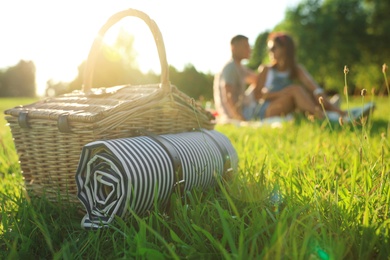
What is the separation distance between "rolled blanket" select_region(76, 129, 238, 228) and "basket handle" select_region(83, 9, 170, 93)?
0.35 m

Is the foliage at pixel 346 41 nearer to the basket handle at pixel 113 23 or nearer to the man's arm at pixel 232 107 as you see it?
the man's arm at pixel 232 107

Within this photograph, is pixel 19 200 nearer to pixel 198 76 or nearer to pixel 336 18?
pixel 198 76

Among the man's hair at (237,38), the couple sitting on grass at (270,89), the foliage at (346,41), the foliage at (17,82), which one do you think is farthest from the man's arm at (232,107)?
the foliage at (17,82)

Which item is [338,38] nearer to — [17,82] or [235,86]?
[235,86]

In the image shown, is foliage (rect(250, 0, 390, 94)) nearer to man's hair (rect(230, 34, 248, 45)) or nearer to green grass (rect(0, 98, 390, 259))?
man's hair (rect(230, 34, 248, 45))

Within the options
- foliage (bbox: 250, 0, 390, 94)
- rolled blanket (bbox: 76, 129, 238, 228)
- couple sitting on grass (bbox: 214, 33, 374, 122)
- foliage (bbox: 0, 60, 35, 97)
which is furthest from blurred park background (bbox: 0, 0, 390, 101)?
rolled blanket (bbox: 76, 129, 238, 228)

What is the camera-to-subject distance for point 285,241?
1083mm

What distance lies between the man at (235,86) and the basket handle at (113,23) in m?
3.27

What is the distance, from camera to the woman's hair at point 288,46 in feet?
18.9

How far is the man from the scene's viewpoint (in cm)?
554

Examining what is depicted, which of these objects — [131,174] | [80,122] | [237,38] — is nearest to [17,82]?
[237,38]

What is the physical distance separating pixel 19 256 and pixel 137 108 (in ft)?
2.54

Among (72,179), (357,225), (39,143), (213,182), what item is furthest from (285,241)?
(39,143)

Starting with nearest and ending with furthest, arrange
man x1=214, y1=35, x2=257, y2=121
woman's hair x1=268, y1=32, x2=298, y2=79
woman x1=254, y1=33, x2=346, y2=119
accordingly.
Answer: woman x1=254, y1=33, x2=346, y2=119, man x1=214, y1=35, x2=257, y2=121, woman's hair x1=268, y1=32, x2=298, y2=79
